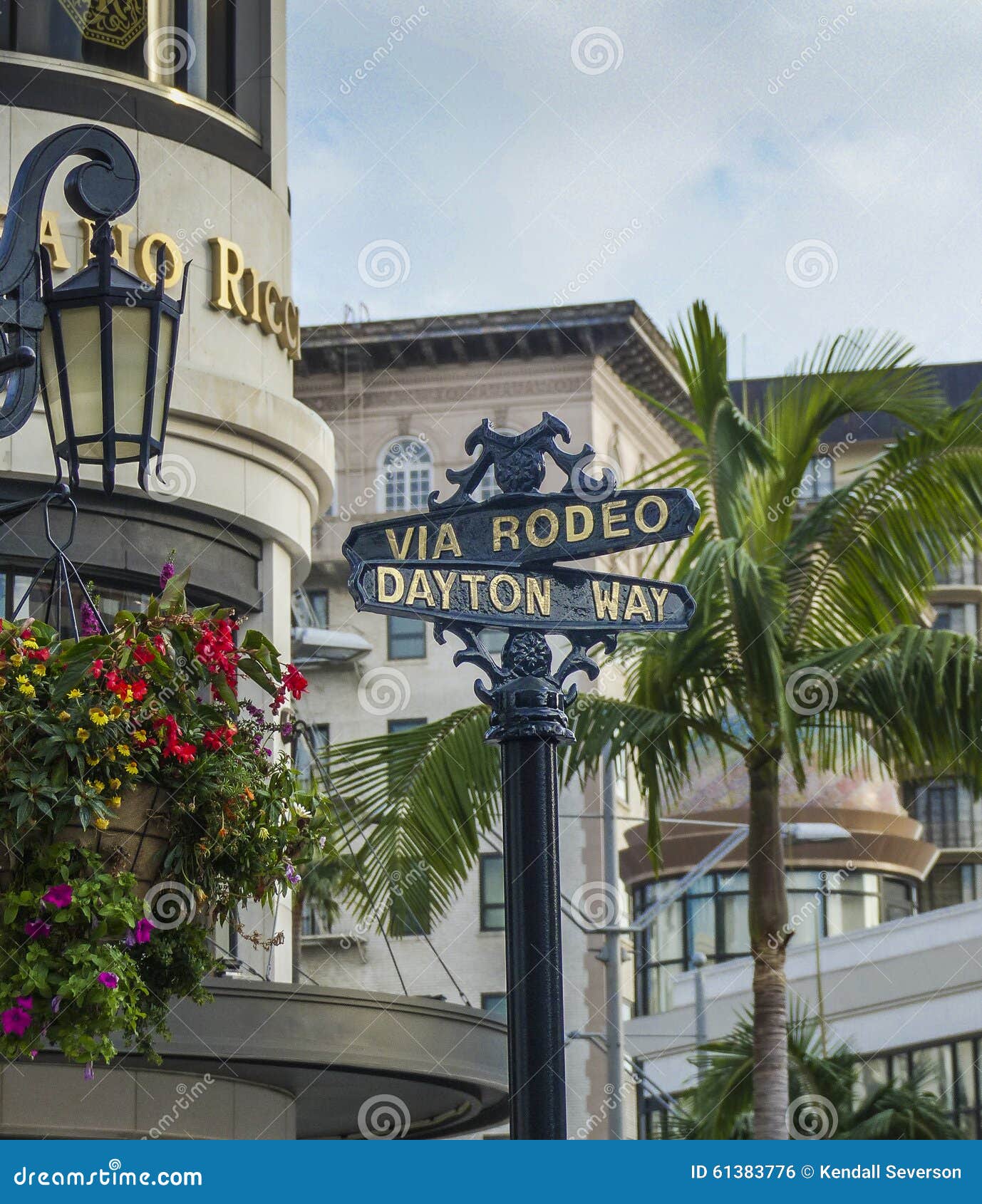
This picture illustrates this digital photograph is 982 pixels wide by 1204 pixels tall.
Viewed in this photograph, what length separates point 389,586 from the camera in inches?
252

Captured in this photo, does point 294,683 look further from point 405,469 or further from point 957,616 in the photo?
point 957,616

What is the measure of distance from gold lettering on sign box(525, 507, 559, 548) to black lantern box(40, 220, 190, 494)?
117 cm

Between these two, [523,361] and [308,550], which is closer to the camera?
[308,550]

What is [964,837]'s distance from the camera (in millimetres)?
68062

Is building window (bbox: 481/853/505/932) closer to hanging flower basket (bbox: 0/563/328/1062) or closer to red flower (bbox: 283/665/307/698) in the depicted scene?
red flower (bbox: 283/665/307/698)

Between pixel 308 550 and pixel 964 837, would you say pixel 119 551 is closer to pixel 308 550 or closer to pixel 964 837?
pixel 308 550

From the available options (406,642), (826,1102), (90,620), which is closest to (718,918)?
(406,642)

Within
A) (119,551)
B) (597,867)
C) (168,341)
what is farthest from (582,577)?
(597,867)

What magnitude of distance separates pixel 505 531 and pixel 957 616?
64.5 m

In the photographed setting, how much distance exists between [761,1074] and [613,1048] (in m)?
11.4

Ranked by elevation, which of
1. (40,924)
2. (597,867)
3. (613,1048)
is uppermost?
(597,867)

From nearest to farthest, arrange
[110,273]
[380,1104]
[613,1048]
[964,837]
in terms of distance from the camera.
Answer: [110,273]
[380,1104]
[613,1048]
[964,837]

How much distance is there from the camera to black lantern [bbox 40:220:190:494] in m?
6.38

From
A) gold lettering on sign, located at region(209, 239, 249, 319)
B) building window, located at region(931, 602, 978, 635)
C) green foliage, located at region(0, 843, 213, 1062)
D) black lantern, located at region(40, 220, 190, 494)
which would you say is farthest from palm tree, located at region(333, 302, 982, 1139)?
building window, located at region(931, 602, 978, 635)
